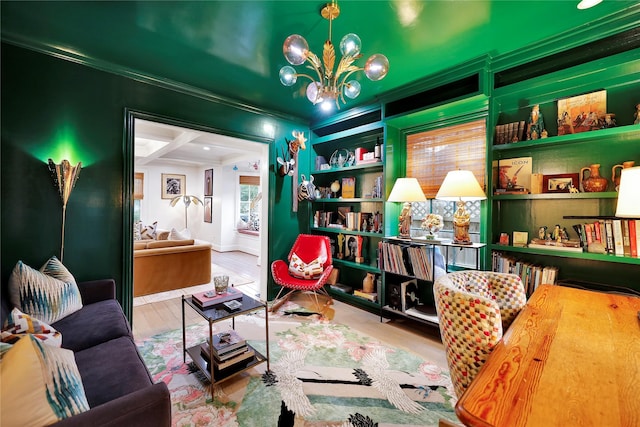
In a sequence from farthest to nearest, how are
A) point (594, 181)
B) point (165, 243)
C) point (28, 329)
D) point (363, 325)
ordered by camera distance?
point (165, 243) → point (363, 325) → point (594, 181) → point (28, 329)

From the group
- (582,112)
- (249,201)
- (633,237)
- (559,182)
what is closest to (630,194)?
(633,237)

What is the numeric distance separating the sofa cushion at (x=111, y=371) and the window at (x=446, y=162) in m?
2.74

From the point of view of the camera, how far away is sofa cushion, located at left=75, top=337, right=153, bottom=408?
1208 millimetres

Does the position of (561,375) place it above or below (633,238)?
below

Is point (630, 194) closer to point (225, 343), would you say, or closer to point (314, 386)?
point (314, 386)

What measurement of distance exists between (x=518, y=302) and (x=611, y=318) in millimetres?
342

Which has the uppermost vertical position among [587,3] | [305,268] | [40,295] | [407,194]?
[587,3]

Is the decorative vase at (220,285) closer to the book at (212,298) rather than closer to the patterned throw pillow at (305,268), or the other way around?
the book at (212,298)

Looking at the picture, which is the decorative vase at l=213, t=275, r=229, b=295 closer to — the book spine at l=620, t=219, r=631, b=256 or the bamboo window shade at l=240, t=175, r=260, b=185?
the book spine at l=620, t=219, r=631, b=256

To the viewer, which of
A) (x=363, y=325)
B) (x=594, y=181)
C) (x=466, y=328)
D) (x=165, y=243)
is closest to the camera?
(x=466, y=328)

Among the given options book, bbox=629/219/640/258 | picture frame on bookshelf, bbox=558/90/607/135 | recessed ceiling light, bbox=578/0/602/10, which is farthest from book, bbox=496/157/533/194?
recessed ceiling light, bbox=578/0/602/10

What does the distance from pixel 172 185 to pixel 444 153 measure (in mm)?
7388

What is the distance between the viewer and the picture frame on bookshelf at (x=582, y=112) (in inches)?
78.3

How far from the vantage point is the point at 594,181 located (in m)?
1.99
